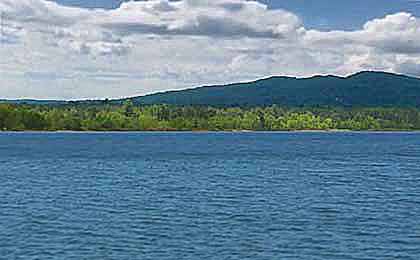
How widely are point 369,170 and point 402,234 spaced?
57387mm

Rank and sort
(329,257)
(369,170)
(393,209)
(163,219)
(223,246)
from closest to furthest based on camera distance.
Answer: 1. (329,257)
2. (223,246)
3. (163,219)
4. (393,209)
5. (369,170)

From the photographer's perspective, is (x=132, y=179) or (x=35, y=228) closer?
(x=35, y=228)

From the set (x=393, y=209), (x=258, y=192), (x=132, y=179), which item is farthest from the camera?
(x=132, y=179)

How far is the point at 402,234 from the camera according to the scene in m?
40.9

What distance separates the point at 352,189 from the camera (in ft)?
223

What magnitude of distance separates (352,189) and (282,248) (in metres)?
33.1

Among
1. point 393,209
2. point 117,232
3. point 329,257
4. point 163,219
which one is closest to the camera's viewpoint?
point 329,257

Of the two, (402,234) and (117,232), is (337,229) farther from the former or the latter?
(117,232)

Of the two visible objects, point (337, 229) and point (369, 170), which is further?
point (369, 170)

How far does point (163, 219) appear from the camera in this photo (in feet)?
152

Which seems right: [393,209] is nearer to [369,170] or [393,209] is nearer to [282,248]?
[282,248]

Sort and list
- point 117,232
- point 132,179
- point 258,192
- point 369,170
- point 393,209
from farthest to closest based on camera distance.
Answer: point 369,170 → point 132,179 → point 258,192 → point 393,209 → point 117,232

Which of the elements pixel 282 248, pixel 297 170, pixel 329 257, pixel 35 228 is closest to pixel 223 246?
pixel 282 248

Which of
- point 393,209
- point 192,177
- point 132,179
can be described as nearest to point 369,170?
point 192,177
